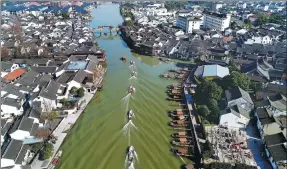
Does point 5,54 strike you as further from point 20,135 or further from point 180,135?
point 180,135

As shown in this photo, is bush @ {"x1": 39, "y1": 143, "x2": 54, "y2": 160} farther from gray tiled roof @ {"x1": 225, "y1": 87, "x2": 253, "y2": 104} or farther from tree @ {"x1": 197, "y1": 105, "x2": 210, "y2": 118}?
gray tiled roof @ {"x1": 225, "y1": 87, "x2": 253, "y2": 104}

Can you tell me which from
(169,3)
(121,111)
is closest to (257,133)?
(121,111)

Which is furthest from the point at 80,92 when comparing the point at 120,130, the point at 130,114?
the point at 120,130

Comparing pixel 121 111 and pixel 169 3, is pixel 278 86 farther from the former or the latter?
pixel 169 3

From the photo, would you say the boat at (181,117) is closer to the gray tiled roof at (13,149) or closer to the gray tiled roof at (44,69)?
the gray tiled roof at (13,149)

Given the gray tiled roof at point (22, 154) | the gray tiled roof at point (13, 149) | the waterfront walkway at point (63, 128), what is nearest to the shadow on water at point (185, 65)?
the waterfront walkway at point (63, 128)
